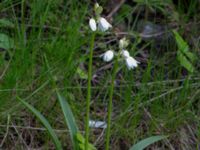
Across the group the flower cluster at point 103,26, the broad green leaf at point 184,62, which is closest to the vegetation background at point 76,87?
the broad green leaf at point 184,62

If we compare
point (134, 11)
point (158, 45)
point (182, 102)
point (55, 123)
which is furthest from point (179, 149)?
point (134, 11)

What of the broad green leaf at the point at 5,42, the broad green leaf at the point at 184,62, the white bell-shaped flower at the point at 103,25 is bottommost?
the broad green leaf at the point at 184,62

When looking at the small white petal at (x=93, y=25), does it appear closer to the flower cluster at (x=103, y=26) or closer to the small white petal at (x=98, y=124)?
the flower cluster at (x=103, y=26)

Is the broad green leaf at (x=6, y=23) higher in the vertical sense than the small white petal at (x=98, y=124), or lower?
higher

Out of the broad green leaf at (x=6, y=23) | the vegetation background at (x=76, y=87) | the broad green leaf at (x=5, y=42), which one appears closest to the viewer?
the vegetation background at (x=76, y=87)

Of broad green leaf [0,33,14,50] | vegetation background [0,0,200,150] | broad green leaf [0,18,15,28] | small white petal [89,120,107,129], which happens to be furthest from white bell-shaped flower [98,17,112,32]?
broad green leaf [0,18,15,28]

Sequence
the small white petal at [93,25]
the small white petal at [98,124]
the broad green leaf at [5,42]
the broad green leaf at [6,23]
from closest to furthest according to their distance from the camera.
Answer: the small white petal at [93,25] → the small white petal at [98,124] → the broad green leaf at [5,42] → the broad green leaf at [6,23]

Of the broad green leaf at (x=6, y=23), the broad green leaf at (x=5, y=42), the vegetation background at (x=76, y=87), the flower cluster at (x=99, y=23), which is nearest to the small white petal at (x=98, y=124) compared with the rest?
the vegetation background at (x=76, y=87)

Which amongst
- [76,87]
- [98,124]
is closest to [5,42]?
[76,87]

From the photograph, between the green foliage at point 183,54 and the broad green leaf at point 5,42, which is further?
the green foliage at point 183,54

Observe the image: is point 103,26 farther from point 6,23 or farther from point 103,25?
point 6,23
